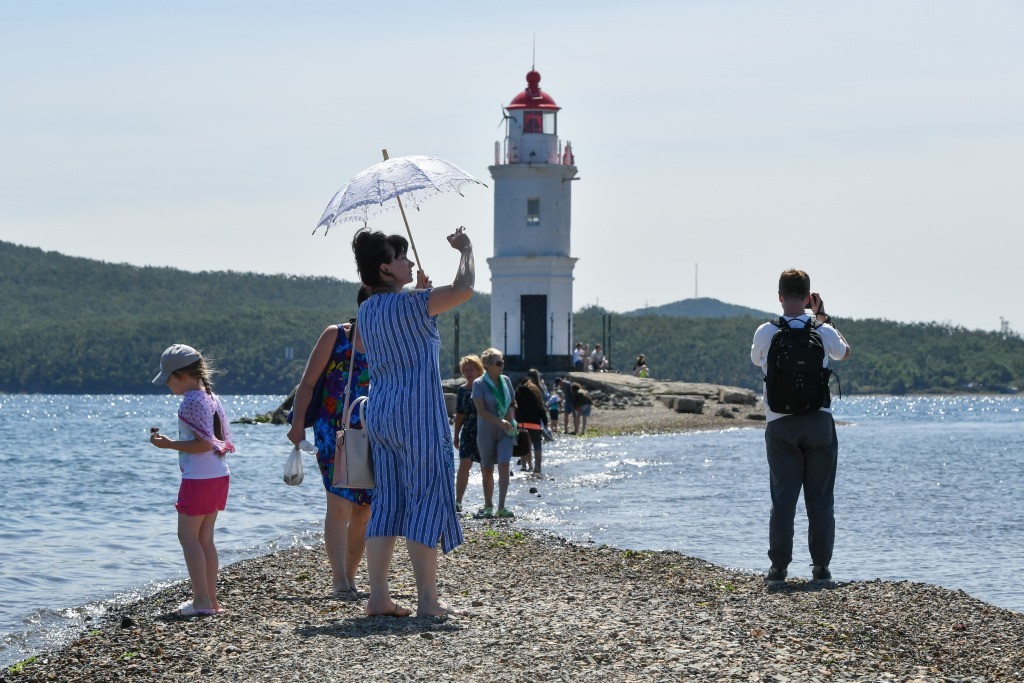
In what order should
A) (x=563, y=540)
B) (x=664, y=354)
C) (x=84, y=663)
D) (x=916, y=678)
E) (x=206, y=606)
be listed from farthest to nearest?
(x=664, y=354), (x=563, y=540), (x=206, y=606), (x=84, y=663), (x=916, y=678)

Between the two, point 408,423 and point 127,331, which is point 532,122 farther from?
point 127,331

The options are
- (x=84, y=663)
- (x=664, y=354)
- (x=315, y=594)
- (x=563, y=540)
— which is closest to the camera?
(x=84, y=663)

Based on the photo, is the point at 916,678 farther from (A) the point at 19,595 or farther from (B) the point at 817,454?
(A) the point at 19,595

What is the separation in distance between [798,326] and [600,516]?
24.3 ft

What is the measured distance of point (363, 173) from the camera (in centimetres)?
868

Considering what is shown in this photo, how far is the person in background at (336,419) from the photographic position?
853 centimetres

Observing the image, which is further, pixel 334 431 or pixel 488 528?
pixel 488 528

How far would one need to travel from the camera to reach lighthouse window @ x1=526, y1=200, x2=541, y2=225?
150ft

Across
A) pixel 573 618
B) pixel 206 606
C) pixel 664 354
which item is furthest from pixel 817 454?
pixel 664 354

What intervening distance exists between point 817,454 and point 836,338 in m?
A: 0.79

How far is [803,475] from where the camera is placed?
9883 mm

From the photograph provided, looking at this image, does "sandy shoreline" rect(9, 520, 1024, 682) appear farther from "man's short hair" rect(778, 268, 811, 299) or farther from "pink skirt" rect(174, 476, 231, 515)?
"man's short hair" rect(778, 268, 811, 299)

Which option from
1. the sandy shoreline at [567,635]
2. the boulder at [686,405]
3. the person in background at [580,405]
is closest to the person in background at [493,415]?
the sandy shoreline at [567,635]

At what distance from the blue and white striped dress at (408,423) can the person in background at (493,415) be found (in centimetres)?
636
